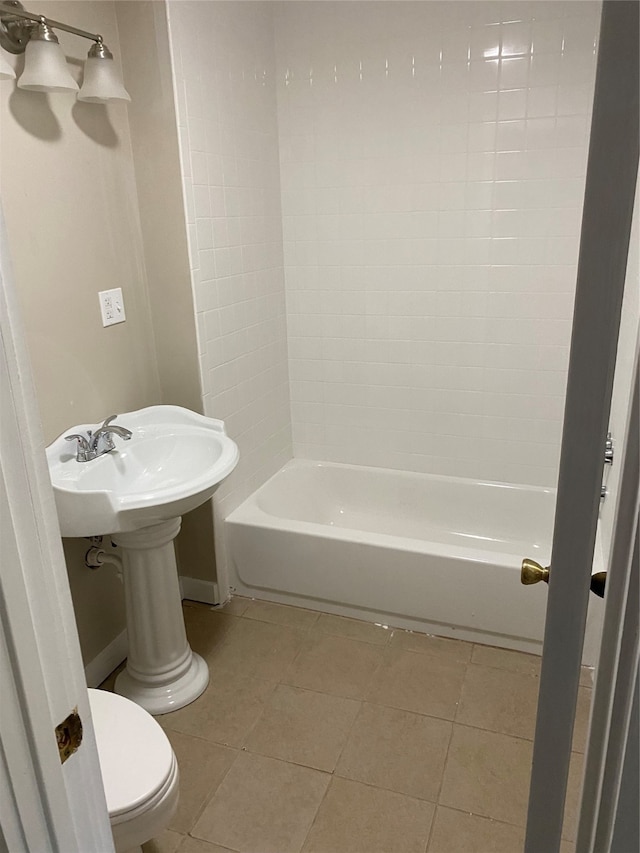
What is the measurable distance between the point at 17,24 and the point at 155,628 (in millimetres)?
1798

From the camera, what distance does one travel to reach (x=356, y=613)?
255 centimetres

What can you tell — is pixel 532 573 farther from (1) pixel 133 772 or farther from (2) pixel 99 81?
(2) pixel 99 81

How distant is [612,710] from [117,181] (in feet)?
6.98

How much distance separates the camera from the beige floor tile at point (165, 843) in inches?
64.7

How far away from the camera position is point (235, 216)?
249 cm

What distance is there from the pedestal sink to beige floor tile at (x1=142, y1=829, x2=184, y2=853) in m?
0.45

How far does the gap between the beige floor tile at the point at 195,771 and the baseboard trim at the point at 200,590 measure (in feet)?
2.21

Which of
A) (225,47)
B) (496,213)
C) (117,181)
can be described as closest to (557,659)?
→ (117,181)

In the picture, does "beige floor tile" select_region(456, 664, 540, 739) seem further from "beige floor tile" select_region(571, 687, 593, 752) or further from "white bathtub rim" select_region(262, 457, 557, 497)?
"white bathtub rim" select_region(262, 457, 557, 497)

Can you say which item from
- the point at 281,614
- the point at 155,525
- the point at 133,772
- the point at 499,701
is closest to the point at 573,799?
the point at 499,701

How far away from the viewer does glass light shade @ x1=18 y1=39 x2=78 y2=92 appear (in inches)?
65.5

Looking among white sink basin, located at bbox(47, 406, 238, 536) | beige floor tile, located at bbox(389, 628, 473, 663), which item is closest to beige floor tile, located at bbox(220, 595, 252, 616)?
beige floor tile, located at bbox(389, 628, 473, 663)

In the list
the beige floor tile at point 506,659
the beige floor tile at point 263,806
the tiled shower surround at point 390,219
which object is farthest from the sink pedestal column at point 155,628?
the beige floor tile at point 506,659

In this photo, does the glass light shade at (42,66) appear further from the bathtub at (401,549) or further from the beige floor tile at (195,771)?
the beige floor tile at (195,771)
